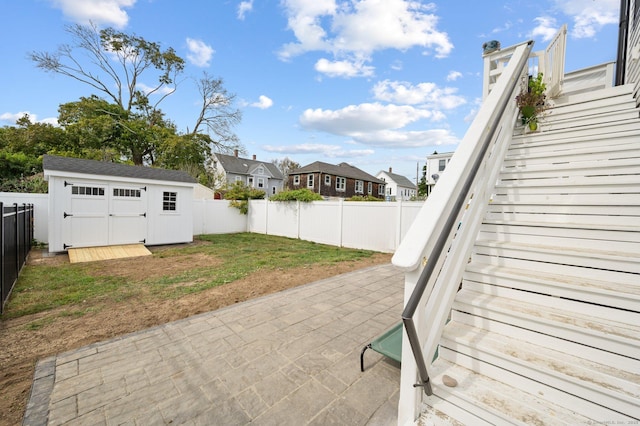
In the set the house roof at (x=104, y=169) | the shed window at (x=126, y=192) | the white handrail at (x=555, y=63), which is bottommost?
the shed window at (x=126, y=192)

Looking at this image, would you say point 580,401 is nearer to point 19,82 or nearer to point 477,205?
point 477,205

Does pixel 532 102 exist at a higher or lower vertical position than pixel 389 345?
higher

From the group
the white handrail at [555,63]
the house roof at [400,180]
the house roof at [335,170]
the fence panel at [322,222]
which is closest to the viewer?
the white handrail at [555,63]

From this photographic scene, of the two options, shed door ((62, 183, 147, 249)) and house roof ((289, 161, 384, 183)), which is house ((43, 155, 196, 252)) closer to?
shed door ((62, 183, 147, 249))

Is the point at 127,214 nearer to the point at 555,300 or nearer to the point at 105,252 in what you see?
the point at 105,252

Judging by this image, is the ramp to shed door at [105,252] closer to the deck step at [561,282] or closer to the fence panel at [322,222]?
the fence panel at [322,222]

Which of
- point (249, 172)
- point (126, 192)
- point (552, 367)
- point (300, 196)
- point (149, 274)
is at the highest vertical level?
point (249, 172)

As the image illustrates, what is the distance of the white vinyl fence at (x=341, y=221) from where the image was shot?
8.05 m

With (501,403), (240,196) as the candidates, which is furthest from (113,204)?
(501,403)

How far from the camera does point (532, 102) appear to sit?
12.1 ft

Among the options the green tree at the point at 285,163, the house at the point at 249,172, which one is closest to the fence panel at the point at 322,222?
the house at the point at 249,172

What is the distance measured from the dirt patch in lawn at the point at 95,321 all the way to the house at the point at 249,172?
2521cm

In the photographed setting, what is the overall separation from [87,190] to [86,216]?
0.79 meters

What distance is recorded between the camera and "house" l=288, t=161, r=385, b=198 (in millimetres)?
27359
